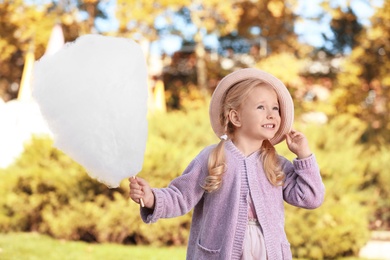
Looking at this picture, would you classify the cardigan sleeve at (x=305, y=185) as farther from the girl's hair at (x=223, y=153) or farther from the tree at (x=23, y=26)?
the tree at (x=23, y=26)

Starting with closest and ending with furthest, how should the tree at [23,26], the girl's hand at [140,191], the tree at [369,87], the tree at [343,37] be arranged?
the girl's hand at [140,191], the tree at [369,87], the tree at [23,26], the tree at [343,37]

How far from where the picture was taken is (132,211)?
7.29 metres

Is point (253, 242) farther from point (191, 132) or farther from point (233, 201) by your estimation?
point (191, 132)

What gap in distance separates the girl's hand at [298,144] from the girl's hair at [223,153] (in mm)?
86

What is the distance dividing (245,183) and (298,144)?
0.31 meters

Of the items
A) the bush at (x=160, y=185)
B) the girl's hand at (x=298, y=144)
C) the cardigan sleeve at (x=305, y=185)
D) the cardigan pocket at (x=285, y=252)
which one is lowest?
the cardigan pocket at (x=285, y=252)

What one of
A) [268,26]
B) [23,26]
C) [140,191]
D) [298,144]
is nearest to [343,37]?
[268,26]

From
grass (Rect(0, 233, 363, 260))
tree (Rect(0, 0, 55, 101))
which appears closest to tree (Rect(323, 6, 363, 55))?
tree (Rect(0, 0, 55, 101))

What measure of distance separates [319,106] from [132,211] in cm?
880

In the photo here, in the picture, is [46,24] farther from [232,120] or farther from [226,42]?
[232,120]

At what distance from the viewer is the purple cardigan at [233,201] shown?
2910 millimetres

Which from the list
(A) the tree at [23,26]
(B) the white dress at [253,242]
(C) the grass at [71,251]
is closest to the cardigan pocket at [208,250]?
(B) the white dress at [253,242]

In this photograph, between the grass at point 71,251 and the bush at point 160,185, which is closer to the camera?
the grass at point 71,251

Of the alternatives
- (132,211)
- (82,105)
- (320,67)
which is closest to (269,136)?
(82,105)
